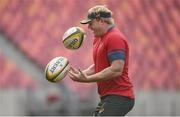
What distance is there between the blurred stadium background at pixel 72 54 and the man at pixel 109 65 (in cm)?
648

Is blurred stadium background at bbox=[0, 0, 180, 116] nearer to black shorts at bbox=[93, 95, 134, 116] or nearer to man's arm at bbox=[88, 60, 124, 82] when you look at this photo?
black shorts at bbox=[93, 95, 134, 116]

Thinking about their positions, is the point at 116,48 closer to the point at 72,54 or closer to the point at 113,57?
the point at 113,57

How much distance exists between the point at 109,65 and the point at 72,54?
7289mm

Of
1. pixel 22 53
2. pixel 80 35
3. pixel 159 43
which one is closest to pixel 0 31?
pixel 22 53

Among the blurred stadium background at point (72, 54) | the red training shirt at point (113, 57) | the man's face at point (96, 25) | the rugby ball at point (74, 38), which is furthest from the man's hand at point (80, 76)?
the blurred stadium background at point (72, 54)

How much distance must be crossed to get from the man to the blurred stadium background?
6485 mm

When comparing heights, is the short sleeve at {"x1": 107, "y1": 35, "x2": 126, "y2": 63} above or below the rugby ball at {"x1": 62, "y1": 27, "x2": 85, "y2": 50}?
below

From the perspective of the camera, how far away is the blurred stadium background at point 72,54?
13.5m

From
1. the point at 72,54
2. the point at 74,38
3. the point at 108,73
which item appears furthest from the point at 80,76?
the point at 72,54

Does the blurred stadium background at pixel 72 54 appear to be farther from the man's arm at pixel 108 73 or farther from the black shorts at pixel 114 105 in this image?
the man's arm at pixel 108 73

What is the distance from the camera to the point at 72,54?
14.1 m

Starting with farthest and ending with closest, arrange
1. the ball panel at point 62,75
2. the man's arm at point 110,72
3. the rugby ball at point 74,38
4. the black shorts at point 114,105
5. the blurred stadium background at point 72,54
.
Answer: the blurred stadium background at point 72,54, the rugby ball at point 74,38, the ball panel at point 62,75, the black shorts at point 114,105, the man's arm at point 110,72

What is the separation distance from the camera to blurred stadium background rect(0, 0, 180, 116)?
1348 centimetres

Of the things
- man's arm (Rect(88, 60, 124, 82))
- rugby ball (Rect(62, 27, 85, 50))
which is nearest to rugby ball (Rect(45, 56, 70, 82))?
rugby ball (Rect(62, 27, 85, 50))
